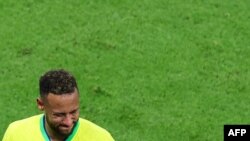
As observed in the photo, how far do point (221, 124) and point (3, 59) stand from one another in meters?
3.00

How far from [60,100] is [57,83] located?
136 millimetres

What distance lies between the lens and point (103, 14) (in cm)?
925

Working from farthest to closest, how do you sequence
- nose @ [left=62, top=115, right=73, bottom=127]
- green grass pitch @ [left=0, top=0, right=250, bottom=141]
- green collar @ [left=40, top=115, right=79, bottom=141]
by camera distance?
green grass pitch @ [left=0, top=0, right=250, bottom=141]
green collar @ [left=40, top=115, right=79, bottom=141]
nose @ [left=62, top=115, right=73, bottom=127]

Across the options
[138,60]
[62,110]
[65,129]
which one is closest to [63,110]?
[62,110]

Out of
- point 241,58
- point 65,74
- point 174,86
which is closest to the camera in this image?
point 65,74

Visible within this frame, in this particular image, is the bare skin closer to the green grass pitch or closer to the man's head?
the man's head

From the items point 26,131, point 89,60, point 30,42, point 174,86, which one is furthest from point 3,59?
point 26,131

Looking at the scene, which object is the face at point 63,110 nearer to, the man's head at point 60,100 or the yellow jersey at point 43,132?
the man's head at point 60,100

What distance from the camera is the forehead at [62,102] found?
381 centimetres

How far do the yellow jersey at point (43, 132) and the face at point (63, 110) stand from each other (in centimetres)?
14

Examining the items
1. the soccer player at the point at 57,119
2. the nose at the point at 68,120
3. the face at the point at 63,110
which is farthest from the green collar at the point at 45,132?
the nose at the point at 68,120

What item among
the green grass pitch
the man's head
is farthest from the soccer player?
the green grass pitch

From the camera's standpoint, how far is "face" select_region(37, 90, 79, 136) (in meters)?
3.80

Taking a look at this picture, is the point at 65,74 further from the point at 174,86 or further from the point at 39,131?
the point at 174,86
